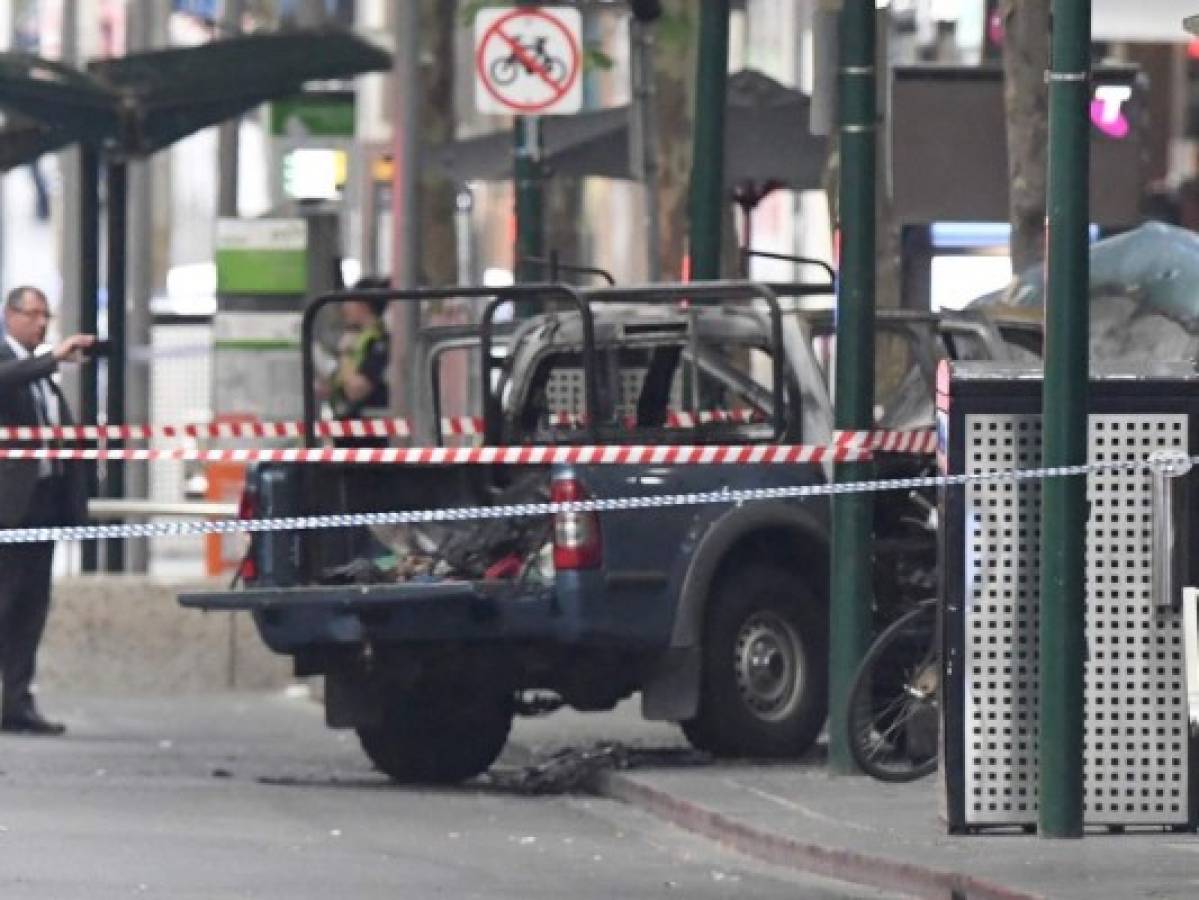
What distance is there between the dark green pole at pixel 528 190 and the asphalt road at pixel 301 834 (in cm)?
437

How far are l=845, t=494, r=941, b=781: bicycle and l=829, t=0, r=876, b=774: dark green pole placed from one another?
8.3 inches

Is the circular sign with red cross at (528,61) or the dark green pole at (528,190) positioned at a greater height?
the circular sign with red cross at (528,61)

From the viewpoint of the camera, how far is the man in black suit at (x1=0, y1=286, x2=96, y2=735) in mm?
18938

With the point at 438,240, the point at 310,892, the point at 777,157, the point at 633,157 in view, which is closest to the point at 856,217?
the point at 310,892

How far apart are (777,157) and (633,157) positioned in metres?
1.95

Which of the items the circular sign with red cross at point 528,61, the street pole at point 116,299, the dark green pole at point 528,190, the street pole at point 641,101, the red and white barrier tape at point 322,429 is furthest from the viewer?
the street pole at point 116,299

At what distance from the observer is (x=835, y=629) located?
15.8 metres

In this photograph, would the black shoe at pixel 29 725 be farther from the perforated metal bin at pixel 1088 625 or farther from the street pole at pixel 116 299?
the perforated metal bin at pixel 1088 625

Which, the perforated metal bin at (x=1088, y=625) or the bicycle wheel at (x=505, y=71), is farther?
the bicycle wheel at (x=505, y=71)

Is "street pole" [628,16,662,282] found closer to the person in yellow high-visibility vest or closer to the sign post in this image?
the sign post

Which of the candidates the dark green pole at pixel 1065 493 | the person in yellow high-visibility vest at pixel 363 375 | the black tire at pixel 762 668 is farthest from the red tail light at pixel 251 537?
the person in yellow high-visibility vest at pixel 363 375

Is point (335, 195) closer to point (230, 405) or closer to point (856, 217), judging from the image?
point (230, 405)

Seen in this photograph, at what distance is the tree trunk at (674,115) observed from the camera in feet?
92.2

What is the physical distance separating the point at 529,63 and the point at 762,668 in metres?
6.05
